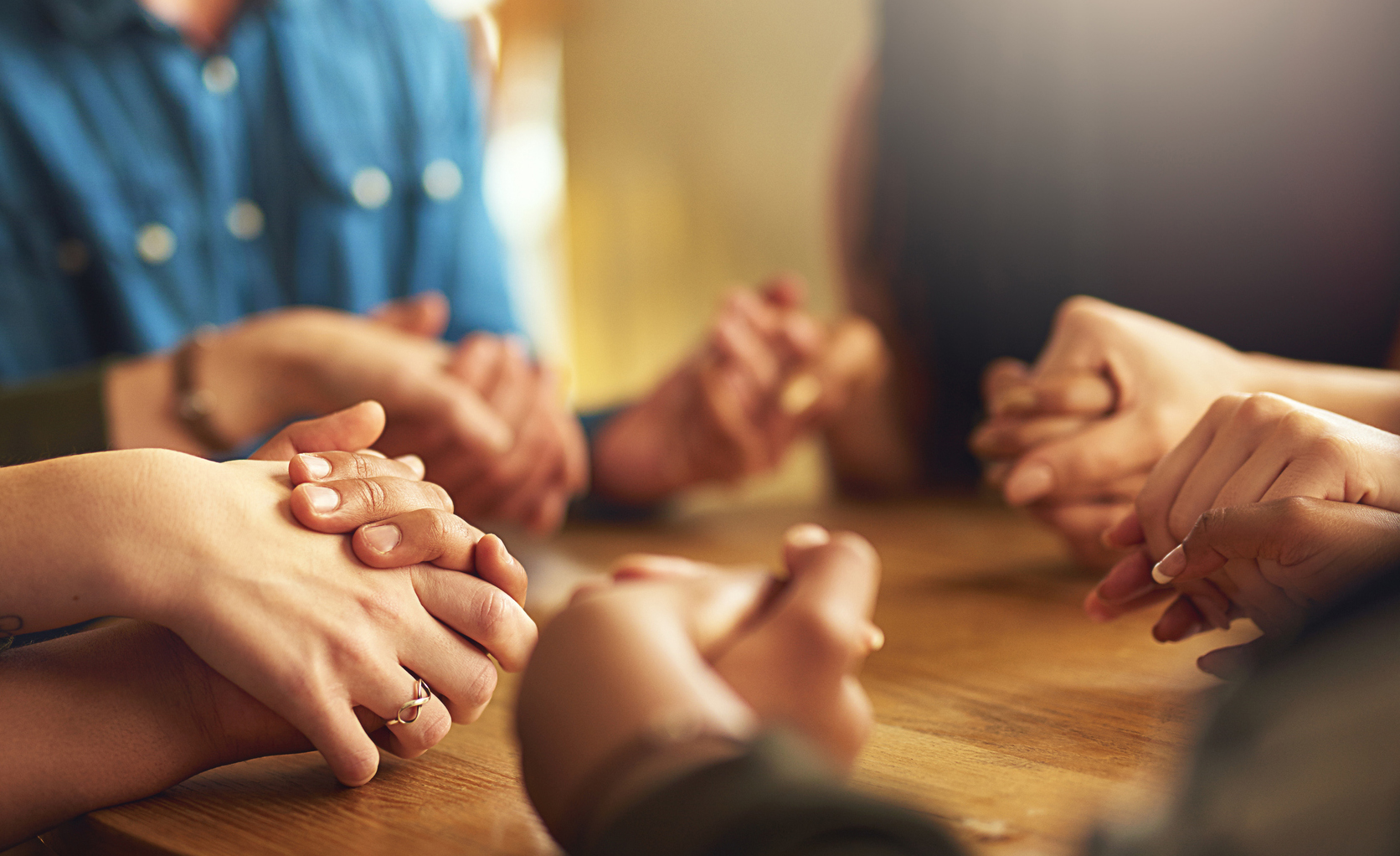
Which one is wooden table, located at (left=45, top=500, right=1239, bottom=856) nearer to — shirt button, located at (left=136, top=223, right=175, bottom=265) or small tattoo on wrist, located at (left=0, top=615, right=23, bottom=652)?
small tattoo on wrist, located at (left=0, top=615, right=23, bottom=652)

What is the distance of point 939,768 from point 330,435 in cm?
25

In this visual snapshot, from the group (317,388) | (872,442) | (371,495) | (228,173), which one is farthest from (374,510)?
(228,173)

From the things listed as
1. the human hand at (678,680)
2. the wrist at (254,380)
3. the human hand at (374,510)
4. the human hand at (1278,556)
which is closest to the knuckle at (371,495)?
the human hand at (374,510)

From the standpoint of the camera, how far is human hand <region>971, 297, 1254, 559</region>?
0.41 m

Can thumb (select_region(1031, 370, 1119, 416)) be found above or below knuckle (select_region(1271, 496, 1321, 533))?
below

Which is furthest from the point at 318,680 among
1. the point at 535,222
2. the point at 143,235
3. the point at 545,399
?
the point at 535,222

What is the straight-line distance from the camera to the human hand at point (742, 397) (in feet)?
3.08

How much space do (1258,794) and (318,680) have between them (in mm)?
266

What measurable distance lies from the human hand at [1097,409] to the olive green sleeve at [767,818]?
0.24 metres

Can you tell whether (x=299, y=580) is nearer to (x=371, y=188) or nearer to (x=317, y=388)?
(x=317, y=388)

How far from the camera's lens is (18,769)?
30 centimetres

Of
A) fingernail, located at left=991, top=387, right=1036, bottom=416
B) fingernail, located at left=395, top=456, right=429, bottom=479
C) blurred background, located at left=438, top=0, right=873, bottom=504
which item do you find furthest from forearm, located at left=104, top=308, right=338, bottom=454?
blurred background, located at left=438, top=0, right=873, bottom=504

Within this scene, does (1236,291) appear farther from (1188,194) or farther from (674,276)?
(674,276)

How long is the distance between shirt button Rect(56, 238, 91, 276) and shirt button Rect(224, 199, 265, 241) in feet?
0.49
